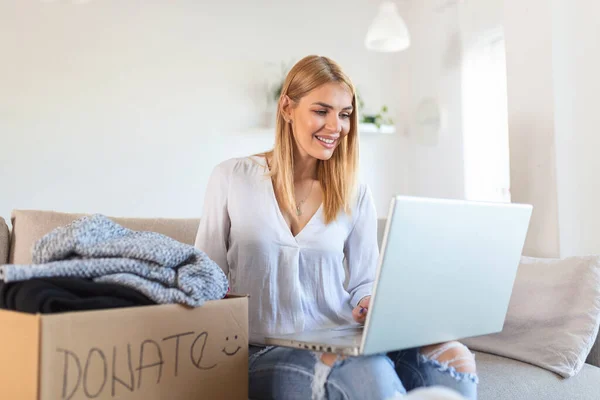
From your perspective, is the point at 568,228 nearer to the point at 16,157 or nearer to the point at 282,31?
the point at 282,31

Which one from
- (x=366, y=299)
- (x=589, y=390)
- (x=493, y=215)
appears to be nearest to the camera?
(x=493, y=215)

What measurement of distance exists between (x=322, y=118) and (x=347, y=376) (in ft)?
2.30

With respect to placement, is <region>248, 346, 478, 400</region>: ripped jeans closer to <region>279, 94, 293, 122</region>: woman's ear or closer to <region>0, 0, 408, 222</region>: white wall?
<region>279, 94, 293, 122</region>: woman's ear


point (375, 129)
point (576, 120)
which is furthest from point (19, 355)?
point (375, 129)

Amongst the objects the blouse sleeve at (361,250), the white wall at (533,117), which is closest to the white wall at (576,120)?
the white wall at (533,117)

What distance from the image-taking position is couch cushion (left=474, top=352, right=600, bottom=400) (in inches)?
59.1

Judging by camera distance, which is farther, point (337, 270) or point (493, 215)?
point (337, 270)

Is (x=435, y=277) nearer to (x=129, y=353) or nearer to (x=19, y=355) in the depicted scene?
(x=129, y=353)

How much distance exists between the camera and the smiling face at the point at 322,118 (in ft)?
4.97

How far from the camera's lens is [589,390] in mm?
1549

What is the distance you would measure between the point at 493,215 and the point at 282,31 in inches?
115

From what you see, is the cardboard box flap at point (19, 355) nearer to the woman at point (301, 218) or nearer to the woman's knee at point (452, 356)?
the woman at point (301, 218)

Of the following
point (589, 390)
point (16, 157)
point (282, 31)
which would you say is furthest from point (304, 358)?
point (282, 31)

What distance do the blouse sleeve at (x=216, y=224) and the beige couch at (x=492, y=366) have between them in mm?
435
